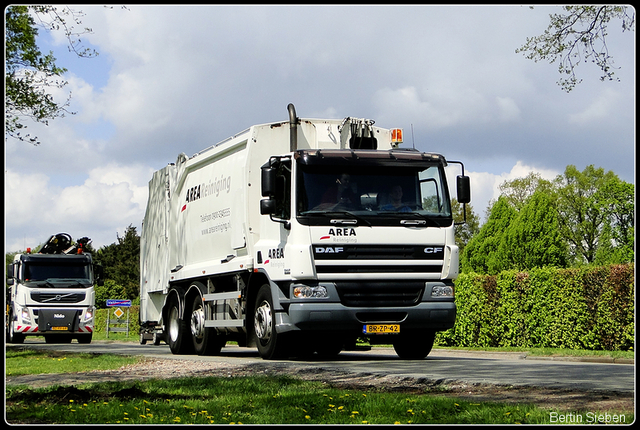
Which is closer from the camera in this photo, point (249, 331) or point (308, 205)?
point (308, 205)

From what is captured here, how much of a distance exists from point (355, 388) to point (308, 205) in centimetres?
440

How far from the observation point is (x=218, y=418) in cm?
671

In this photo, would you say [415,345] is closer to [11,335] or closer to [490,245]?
[11,335]

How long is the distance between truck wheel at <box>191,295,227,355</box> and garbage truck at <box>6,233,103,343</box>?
42.8 ft

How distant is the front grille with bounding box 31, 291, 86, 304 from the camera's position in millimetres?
28609

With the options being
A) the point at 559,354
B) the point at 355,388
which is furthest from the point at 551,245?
the point at 355,388

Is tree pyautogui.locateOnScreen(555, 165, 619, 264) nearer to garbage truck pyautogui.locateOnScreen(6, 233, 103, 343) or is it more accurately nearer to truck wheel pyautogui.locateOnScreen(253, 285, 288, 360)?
garbage truck pyautogui.locateOnScreen(6, 233, 103, 343)

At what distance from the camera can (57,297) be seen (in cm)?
2889

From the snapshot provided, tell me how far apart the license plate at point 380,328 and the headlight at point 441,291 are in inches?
32.1

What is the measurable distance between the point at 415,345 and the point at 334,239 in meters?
3.37

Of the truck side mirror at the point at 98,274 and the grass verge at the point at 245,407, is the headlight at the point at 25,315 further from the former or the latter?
the grass verge at the point at 245,407

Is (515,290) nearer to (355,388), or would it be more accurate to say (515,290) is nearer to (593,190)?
(355,388)

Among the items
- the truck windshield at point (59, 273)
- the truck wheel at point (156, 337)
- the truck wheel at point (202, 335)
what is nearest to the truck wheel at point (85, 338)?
the truck windshield at point (59, 273)

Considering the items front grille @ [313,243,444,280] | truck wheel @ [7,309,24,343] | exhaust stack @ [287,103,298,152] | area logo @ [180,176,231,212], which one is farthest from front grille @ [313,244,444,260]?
truck wheel @ [7,309,24,343]
